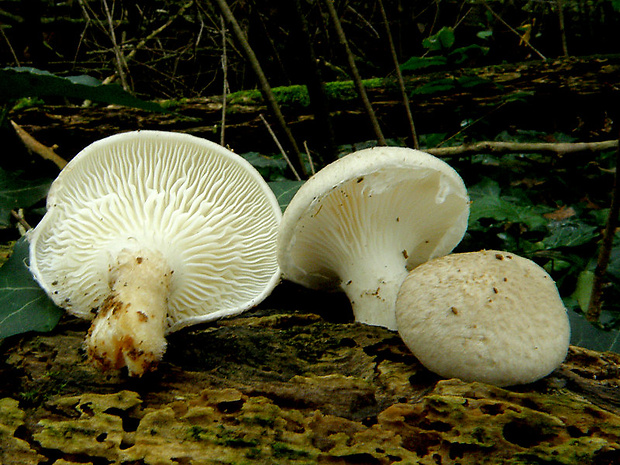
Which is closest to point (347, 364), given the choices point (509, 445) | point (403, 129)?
point (509, 445)

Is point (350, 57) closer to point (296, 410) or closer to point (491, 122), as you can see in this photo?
point (491, 122)

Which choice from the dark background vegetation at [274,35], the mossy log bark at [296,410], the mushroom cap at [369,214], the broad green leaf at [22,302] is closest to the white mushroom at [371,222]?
the mushroom cap at [369,214]

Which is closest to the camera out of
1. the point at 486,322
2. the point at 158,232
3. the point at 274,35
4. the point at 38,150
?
the point at 486,322

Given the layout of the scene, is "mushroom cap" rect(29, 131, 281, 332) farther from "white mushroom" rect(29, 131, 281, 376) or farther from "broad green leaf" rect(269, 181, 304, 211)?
"broad green leaf" rect(269, 181, 304, 211)

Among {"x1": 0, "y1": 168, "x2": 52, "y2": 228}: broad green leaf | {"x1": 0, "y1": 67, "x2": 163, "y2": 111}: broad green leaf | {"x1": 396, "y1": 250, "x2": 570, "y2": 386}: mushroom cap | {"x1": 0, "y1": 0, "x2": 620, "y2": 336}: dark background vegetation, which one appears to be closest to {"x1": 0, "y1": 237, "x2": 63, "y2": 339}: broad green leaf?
{"x1": 0, "y1": 168, "x2": 52, "y2": 228}: broad green leaf

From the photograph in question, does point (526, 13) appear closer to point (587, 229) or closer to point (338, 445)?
point (587, 229)

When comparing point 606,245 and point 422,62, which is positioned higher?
point 422,62

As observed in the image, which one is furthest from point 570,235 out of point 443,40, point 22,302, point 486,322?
point 22,302
